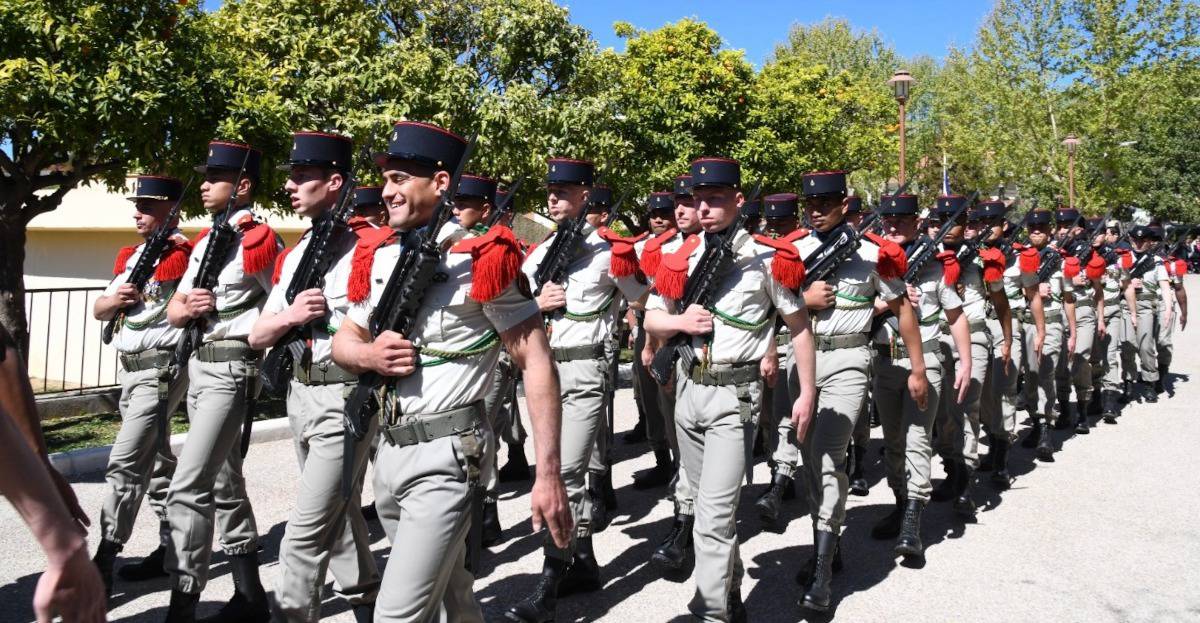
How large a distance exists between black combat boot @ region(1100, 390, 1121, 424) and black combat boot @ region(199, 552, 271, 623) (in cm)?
943

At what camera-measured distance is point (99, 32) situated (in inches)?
319

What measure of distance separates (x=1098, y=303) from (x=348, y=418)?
976 cm

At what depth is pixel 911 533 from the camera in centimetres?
570

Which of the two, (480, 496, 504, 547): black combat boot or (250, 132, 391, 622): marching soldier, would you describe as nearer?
(250, 132, 391, 622): marching soldier

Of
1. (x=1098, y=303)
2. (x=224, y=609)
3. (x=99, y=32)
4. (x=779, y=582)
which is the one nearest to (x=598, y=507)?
(x=779, y=582)

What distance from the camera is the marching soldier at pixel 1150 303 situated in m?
12.0

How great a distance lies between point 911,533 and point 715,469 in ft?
6.76

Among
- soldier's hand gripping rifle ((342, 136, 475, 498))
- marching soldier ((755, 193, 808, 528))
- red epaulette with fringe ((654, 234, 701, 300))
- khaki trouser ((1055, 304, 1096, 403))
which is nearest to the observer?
soldier's hand gripping rifle ((342, 136, 475, 498))

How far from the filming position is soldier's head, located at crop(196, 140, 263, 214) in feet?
16.4

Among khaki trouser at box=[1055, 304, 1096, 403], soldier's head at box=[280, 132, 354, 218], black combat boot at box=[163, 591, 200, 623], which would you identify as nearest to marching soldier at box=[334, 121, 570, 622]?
soldier's head at box=[280, 132, 354, 218]

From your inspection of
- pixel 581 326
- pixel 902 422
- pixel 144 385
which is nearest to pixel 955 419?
pixel 902 422

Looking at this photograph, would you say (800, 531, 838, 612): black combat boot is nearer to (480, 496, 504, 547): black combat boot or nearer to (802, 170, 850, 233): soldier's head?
(802, 170, 850, 233): soldier's head

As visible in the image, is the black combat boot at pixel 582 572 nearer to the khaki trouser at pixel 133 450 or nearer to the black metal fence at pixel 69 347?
the khaki trouser at pixel 133 450

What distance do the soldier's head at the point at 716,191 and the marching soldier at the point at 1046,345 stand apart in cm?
509
